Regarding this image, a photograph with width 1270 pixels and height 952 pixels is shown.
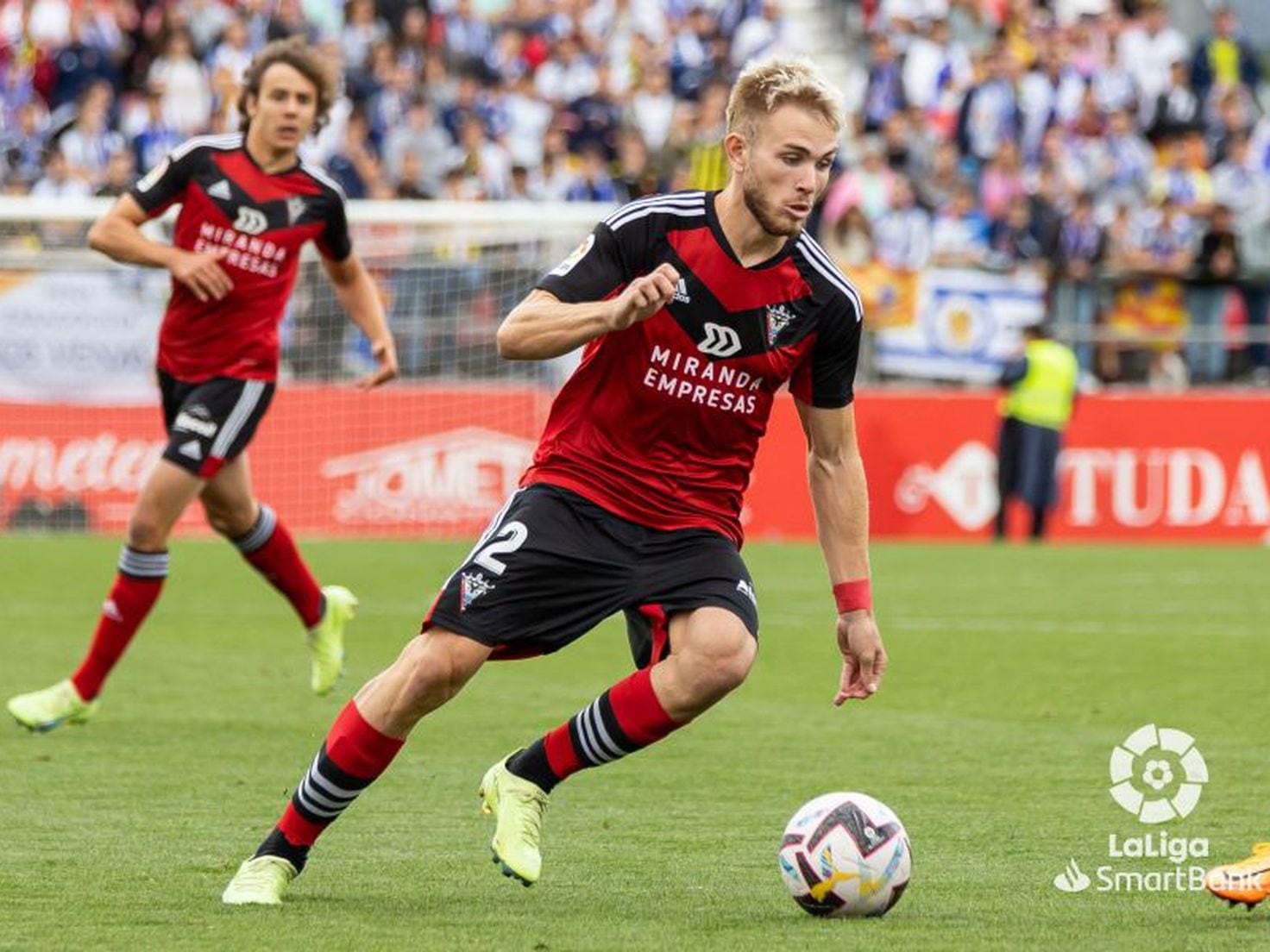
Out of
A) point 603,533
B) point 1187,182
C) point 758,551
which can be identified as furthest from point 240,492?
point 1187,182

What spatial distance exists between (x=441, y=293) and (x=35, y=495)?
367cm

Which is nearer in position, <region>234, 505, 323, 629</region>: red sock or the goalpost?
<region>234, 505, 323, 629</region>: red sock

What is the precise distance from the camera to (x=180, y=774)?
802 centimetres

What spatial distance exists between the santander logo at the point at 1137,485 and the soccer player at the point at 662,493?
1470 centimetres

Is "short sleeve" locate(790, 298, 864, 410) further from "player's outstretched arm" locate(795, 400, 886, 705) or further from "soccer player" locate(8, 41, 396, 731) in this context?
"soccer player" locate(8, 41, 396, 731)

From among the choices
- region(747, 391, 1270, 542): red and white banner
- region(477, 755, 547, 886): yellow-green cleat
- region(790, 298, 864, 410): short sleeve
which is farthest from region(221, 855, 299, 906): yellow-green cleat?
region(747, 391, 1270, 542): red and white banner

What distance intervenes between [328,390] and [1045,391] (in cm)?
593

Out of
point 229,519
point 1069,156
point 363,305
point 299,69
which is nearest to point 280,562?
point 229,519

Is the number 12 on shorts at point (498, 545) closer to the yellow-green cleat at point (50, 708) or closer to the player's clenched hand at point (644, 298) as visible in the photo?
the player's clenched hand at point (644, 298)

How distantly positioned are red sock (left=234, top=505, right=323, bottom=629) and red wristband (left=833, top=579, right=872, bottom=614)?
409 cm

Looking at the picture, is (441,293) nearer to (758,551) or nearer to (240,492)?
(758,551)

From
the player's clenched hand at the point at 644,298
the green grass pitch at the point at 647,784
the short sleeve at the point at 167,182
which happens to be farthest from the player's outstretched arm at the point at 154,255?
the player's clenched hand at the point at 644,298

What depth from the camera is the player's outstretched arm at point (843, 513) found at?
602 centimetres

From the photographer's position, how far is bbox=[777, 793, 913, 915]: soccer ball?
5.70m
